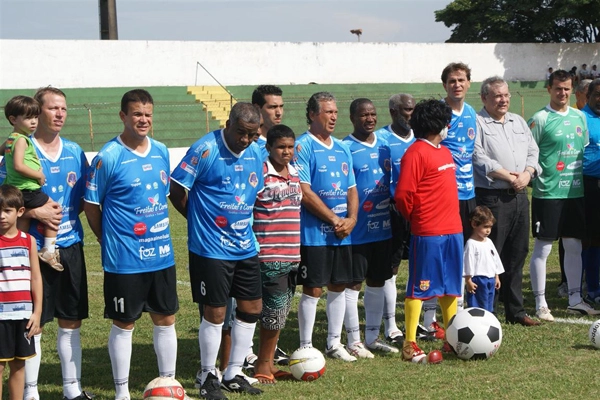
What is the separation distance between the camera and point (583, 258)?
991 cm

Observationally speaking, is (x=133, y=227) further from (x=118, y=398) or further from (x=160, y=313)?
(x=118, y=398)

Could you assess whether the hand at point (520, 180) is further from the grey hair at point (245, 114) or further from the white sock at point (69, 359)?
the white sock at point (69, 359)

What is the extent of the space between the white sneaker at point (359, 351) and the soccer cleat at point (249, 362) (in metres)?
0.89

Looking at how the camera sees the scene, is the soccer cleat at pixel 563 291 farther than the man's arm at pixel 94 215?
Yes

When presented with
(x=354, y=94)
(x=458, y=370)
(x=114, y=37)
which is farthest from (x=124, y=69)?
(x=458, y=370)

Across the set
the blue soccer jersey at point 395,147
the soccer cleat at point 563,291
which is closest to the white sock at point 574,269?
the soccer cleat at point 563,291

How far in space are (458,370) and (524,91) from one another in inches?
1422

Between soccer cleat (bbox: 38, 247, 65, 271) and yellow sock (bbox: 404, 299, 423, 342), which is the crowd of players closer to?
yellow sock (bbox: 404, 299, 423, 342)

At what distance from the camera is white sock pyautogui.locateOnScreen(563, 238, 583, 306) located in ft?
30.3

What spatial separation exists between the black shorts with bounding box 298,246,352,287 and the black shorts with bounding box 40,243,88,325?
1864 mm

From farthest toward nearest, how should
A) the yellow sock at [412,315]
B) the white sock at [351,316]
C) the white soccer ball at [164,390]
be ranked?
the white sock at [351,316], the yellow sock at [412,315], the white soccer ball at [164,390]

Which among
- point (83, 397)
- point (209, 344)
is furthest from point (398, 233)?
point (83, 397)

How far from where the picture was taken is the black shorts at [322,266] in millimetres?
7266

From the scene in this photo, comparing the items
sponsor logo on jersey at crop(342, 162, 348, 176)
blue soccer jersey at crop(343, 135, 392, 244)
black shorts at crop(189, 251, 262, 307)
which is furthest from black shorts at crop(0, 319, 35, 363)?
blue soccer jersey at crop(343, 135, 392, 244)
